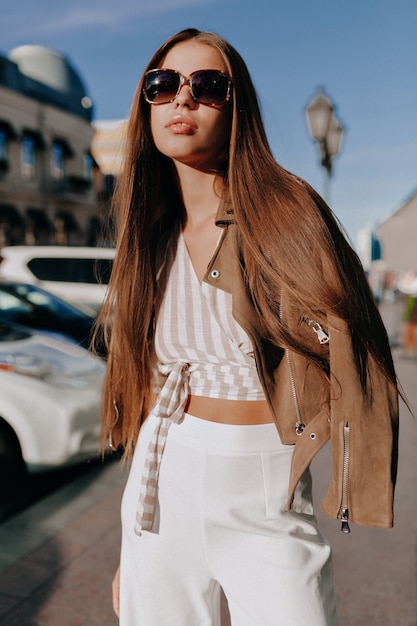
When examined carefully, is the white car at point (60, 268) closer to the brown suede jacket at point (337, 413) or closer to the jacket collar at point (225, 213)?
the jacket collar at point (225, 213)

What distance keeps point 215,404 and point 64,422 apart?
10.1ft

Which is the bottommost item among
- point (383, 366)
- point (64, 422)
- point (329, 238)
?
point (64, 422)

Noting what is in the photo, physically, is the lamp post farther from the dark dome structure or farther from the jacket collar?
the dark dome structure

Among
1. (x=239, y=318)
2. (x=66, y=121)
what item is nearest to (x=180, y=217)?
(x=239, y=318)

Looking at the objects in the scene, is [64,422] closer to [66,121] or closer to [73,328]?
[73,328]

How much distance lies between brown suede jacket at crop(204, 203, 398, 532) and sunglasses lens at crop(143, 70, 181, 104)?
495 mm

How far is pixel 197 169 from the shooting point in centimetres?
163

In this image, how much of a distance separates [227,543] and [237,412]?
11.3 inches

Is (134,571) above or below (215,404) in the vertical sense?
below

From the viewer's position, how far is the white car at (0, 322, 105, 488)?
168 inches

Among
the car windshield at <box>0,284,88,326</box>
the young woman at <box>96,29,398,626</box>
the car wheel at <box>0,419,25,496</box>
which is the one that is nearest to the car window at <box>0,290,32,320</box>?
the car windshield at <box>0,284,88,326</box>

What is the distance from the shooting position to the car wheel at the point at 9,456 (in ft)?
14.1

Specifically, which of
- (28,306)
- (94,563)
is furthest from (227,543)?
(28,306)

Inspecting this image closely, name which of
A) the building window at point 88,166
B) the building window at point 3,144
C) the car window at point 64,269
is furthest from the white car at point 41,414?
the building window at point 88,166
